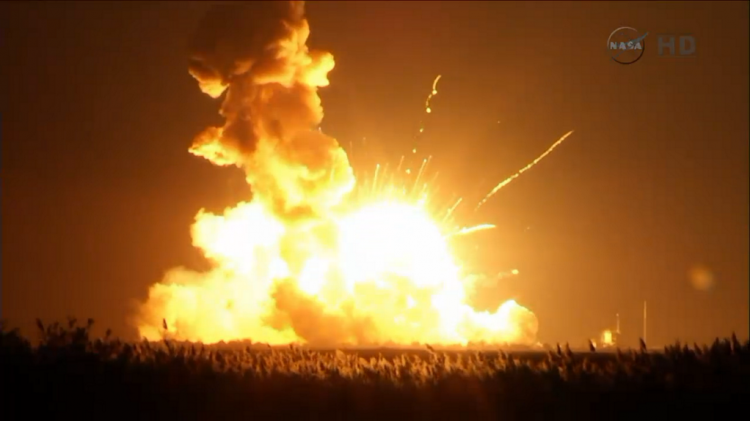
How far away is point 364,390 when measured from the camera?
1331 inches

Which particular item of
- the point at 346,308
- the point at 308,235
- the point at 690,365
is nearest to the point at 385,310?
the point at 346,308

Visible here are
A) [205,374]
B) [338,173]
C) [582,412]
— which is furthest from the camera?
[338,173]

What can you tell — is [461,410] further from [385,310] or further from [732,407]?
[385,310]

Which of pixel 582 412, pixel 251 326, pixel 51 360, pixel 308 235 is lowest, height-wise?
pixel 582 412

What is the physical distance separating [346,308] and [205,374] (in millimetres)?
51035

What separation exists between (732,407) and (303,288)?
54.8 metres

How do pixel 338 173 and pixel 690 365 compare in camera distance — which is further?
pixel 338 173

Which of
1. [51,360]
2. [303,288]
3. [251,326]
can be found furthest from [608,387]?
[251,326]

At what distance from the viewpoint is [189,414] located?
110 ft

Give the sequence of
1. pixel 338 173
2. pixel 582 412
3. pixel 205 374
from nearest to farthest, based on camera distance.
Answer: pixel 582 412
pixel 205 374
pixel 338 173

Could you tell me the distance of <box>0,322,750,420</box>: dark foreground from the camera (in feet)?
108

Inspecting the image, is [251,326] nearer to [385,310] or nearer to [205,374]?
[385,310]

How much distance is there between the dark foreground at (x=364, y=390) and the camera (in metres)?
32.8

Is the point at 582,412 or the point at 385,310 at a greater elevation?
the point at 385,310
